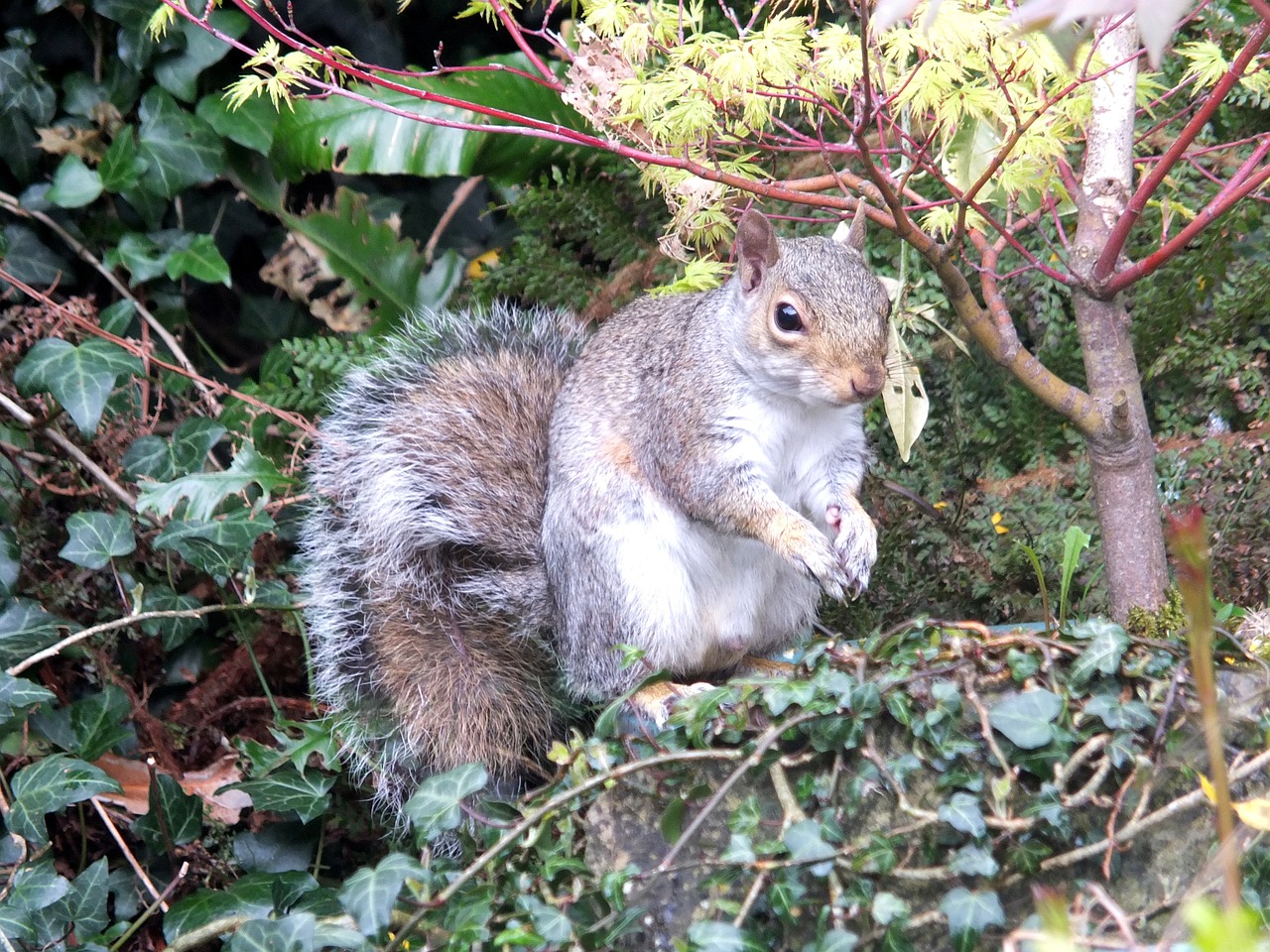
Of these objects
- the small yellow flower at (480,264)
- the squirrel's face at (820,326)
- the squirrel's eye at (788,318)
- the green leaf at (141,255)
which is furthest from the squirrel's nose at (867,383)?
the green leaf at (141,255)

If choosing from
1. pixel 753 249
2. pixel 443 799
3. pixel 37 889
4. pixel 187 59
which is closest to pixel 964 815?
pixel 443 799

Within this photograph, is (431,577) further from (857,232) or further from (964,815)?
(964,815)

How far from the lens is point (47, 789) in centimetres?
152

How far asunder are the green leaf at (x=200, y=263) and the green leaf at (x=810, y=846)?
1740 mm

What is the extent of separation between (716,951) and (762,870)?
86 mm

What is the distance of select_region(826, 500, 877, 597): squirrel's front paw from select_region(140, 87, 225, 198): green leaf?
1.52m

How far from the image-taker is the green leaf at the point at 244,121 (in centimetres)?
233

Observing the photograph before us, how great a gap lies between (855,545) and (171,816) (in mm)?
1027

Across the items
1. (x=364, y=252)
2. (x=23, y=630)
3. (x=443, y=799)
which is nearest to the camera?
(x=443, y=799)

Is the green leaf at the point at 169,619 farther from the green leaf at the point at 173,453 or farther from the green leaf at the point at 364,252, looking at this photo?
the green leaf at the point at 364,252

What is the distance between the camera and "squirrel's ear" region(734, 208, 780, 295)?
1513mm

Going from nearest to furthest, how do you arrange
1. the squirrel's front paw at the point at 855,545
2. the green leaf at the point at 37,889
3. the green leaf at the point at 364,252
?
1. the green leaf at the point at 37,889
2. the squirrel's front paw at the point at 855,545
3. the green leaf at the point at 364,252

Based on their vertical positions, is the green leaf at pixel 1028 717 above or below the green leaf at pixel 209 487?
above

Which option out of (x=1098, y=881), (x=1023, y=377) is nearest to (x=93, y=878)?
(x=1098, y=881)
